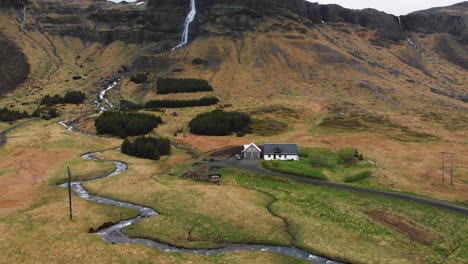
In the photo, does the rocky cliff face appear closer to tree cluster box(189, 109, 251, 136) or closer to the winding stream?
tree cluster box(189, 109, 251, 136)

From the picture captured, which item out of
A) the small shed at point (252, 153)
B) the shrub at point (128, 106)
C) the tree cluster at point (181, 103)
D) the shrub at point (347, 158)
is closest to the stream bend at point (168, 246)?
the small shed at point (252, 153)

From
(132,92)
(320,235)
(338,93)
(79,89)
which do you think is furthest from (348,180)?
(79,89)

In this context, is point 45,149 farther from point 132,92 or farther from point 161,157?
point 132,92

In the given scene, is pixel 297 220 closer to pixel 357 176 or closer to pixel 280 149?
pixel 357 176

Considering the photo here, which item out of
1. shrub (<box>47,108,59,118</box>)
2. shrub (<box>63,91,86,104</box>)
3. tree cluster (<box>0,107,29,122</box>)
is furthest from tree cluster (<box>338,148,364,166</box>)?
shrub (<box>63,91,86,104</box>)

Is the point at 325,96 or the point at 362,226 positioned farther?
the point at 325,96

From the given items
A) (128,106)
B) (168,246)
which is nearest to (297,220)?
(168,246)

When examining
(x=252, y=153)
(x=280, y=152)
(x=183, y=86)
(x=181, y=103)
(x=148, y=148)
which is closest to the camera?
(x=280, y=152)

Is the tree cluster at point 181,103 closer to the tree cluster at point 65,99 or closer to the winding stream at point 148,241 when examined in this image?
the tree cluster at point 65,99
